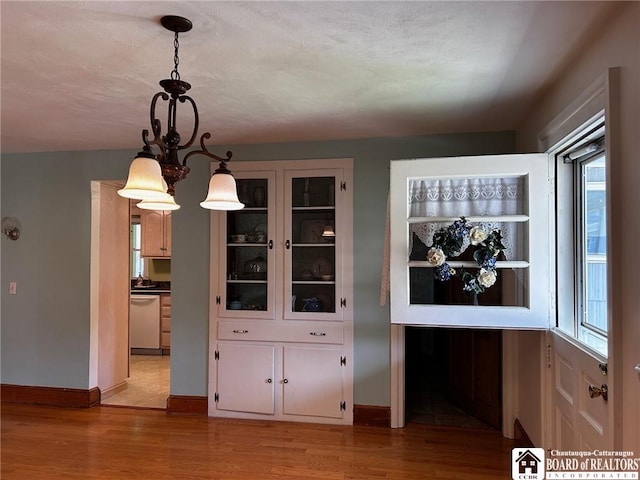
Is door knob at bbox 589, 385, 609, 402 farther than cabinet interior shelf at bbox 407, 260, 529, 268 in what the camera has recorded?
No

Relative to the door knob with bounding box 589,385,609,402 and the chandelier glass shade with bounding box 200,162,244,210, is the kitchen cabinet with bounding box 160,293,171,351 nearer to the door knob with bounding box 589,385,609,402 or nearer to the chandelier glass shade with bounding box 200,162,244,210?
the chandelier glass shade with bounding box 200,162,244,210

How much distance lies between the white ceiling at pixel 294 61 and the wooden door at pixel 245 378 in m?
1.88

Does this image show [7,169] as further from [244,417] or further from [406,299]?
[406,299]

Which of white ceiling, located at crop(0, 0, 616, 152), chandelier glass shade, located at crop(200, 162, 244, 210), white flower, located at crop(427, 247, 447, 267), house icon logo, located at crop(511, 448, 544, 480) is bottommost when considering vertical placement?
house icon logo, located at crop(511, 448, 544, 480)

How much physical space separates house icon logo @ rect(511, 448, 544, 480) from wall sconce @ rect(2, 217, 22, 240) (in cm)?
470

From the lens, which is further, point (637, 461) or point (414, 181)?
point (414, 181)

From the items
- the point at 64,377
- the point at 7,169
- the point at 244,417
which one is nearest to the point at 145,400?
the point at 64,377

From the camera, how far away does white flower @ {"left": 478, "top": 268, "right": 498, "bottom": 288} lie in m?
2.40

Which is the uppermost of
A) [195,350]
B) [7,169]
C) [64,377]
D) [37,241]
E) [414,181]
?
[7,169]

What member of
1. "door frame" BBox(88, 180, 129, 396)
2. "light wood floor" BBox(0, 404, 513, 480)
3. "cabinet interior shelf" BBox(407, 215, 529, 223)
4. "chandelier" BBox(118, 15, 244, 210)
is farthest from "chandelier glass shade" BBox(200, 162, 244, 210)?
"door frame" BBox(88, 180, 129, 396)

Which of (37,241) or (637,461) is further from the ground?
(37,241)

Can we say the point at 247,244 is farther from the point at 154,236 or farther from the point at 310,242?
the point at 154,236

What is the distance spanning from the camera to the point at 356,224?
3598 millimetres

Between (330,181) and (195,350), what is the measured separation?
1.94 m
